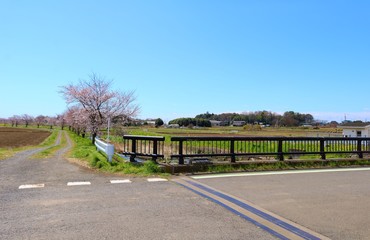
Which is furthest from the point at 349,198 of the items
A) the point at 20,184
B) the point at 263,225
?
the point at 20,184

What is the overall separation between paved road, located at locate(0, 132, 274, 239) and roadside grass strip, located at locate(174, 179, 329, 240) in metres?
0.20

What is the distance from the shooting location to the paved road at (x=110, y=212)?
4855 mm

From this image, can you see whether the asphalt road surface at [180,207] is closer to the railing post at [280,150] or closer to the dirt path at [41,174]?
the dirt path at [41,174]

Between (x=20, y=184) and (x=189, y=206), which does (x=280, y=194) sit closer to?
(x=189, y=206)

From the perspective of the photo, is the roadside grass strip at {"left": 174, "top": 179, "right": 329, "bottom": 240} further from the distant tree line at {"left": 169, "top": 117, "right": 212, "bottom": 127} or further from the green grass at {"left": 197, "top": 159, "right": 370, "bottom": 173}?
the distant tree line at {"left": 169, "top": 117, "right": 212, "bottom": 127}

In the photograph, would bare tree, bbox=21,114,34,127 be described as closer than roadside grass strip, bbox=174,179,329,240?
No

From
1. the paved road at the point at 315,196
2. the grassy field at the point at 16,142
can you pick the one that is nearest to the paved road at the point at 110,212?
the paved road at the point at 315,196

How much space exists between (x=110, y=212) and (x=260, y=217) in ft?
8.93

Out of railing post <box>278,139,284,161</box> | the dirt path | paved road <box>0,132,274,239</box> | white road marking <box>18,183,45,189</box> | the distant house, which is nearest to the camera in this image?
paved road <box>0,132,274,239</box>

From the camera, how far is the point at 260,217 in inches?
233

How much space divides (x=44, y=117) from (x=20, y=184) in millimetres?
179297

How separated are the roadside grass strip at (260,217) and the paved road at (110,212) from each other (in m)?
Result: 0.20

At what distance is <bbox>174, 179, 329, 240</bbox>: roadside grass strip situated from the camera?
5038mm

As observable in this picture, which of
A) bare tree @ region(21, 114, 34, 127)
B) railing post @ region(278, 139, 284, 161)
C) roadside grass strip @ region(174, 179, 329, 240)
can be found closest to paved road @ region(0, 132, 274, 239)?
roadside grass strip @ region(174, 179, 329, 240)
